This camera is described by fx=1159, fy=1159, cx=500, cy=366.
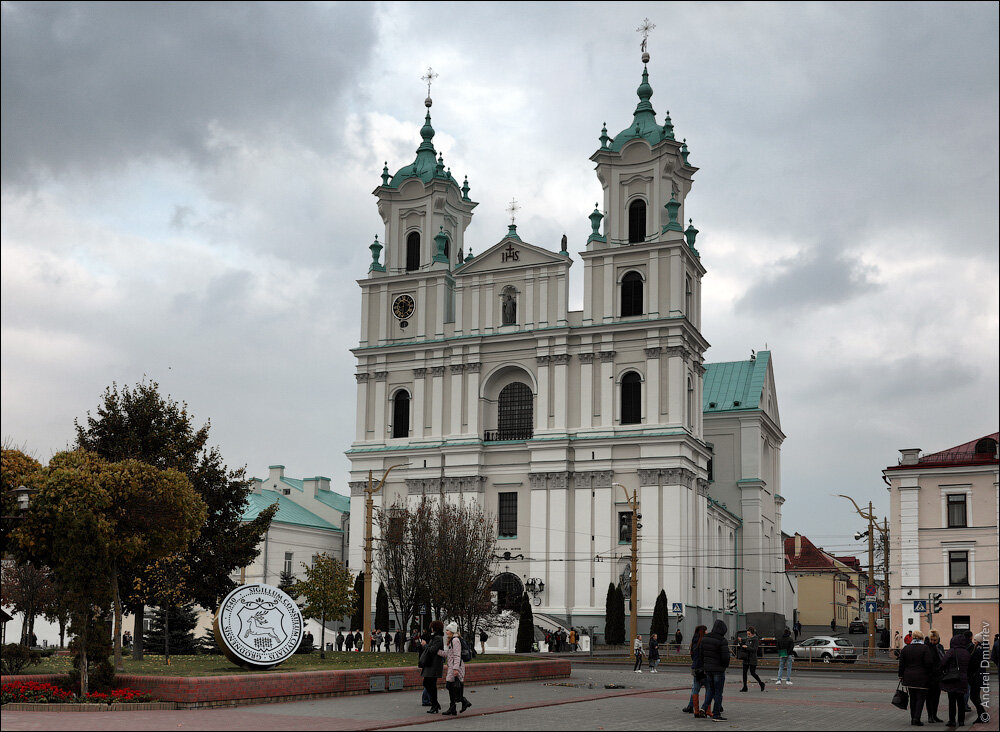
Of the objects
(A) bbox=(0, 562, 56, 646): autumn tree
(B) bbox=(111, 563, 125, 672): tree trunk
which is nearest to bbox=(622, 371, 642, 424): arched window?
(A) bbox=(0, 562, 56, 646): autumn tree

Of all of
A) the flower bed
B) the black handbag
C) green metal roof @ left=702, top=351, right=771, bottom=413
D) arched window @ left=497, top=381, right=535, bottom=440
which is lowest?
the flower bed

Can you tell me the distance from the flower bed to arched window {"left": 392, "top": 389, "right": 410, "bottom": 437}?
185ft

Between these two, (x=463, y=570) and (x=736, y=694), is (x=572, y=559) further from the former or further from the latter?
(x=736, y=694)

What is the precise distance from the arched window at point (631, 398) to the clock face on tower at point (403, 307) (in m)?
16.8

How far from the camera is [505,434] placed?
76500mm

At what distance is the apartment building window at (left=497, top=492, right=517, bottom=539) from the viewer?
2923 inches

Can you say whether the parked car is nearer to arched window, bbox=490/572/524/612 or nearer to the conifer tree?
the conifer tree

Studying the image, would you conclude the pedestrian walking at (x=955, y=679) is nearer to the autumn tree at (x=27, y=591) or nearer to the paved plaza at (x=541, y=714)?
the paved plaza at (x=541, y=714)

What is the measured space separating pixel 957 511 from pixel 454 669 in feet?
144

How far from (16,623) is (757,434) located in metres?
56.6

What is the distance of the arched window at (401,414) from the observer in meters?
79.7

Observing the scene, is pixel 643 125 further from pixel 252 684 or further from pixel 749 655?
pixel 252 684

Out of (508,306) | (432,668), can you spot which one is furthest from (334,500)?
(432,668)

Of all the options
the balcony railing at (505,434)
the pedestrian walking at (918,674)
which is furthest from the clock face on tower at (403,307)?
the pedestrian walking at (918,674)
